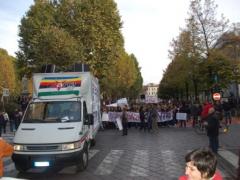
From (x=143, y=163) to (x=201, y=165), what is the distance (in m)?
10.1

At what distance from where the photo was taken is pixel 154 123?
2781cm

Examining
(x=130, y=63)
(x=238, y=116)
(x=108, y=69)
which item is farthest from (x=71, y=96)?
(x=130, y=63)

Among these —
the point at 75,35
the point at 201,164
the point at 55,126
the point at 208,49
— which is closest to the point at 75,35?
the point at 75,35

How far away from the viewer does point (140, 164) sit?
13.4 meters

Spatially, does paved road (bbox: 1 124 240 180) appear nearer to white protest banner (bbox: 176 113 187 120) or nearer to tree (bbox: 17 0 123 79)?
white protest banner (bbox: 176 113 187 120)

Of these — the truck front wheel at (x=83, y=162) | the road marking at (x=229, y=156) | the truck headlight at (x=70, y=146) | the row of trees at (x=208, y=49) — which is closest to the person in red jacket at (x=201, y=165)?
the truck headlight at (x=70, y=146)

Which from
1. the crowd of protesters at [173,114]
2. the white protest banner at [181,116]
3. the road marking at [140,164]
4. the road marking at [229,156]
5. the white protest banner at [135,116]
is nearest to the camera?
the road marking at [140,164]

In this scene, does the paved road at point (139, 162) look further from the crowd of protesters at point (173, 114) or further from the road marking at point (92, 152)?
the crowd of protesters at point (173, 114)

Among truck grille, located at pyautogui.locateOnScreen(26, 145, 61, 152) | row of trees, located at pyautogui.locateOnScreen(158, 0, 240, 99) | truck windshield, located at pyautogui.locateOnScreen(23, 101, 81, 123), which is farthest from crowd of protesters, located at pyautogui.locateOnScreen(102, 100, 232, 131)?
truck grille, located at pyautogui.locateOnScreen(26, 145, 61, 152)

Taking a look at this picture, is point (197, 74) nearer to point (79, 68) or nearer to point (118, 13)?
point (118, 13)

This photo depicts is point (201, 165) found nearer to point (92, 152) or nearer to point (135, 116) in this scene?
point (92, 152)

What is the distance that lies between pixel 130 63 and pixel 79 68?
63.7 meters

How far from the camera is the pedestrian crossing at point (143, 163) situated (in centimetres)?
1202

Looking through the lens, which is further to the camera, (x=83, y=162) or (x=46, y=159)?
(x=83, y=162)
